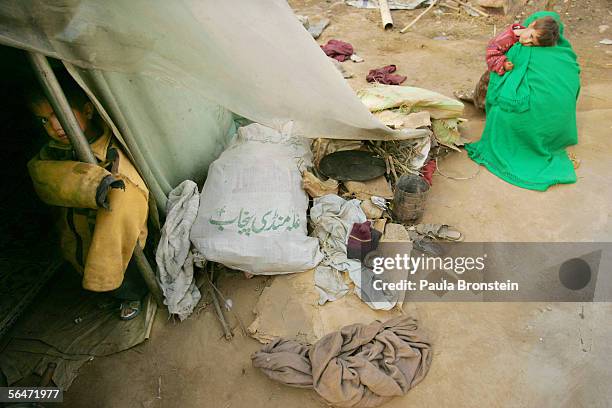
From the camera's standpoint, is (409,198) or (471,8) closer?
(409,198)

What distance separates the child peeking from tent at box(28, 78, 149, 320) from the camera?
1.93 meters

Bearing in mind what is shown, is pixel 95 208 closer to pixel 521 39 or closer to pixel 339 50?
pixel 521 39

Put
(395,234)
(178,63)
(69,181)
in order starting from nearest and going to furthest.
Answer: (178,63) → (69,181) → (395,234)

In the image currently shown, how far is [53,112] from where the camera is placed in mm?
1993

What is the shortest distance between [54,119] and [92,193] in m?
0.47

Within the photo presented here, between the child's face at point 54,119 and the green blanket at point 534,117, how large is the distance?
328 cm

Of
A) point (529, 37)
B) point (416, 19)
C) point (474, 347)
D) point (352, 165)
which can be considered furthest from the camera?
point (416, 19)

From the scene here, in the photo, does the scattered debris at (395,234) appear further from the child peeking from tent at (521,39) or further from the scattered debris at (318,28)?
the scattered debris at (318,28)

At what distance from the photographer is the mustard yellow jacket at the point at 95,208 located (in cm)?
193

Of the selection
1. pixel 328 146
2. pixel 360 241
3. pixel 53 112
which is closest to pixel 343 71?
pixel 328 146

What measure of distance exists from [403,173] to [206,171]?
1.66 meters

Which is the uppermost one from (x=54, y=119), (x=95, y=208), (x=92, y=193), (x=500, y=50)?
(x=54, y=119)

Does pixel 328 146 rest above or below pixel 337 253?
above
